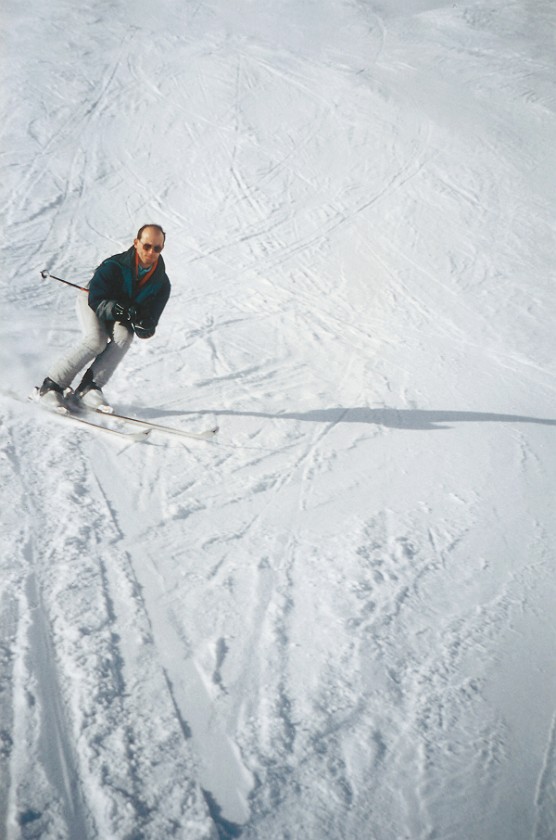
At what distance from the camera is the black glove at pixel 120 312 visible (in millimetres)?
4523

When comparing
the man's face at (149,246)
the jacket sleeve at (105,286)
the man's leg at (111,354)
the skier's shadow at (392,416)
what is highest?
the man's face at (149,246)

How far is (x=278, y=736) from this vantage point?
2.53 m

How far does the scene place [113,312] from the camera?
14.9ft

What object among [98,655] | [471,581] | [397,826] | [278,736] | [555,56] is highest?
[555,56]

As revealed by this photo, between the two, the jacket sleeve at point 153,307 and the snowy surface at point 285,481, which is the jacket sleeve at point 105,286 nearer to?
the jacket sleeve at point 153,307

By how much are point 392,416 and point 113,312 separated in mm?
2446

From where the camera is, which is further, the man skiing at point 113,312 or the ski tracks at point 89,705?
Answer: the man skiing at point 113,312

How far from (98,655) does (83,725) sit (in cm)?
34

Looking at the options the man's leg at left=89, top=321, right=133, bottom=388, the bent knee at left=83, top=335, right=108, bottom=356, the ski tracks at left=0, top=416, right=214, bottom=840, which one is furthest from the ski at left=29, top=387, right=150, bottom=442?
the ski tracks at left=0, top=416, right=214, bottom=840

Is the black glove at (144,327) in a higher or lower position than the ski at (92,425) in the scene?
higher

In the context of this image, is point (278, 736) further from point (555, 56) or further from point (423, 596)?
point (555, 56)

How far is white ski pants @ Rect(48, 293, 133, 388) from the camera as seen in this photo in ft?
15.7

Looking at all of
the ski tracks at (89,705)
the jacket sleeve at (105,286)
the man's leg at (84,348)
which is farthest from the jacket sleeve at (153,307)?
the ski tracks at (89,705)

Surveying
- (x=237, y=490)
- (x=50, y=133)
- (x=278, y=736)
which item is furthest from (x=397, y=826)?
(x=50, y=133)
